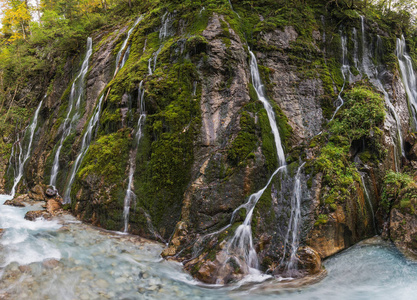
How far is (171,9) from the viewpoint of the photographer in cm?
1114

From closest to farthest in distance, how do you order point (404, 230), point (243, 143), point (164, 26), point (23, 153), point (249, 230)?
point (249, 230) < point (404, 230) < point (243, 143) < point (164, 26) < point (23, 153)

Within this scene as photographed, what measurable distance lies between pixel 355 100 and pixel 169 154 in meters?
6.16

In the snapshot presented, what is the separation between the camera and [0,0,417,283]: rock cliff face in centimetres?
575

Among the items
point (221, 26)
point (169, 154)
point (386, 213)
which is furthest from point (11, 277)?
point (221, 26)

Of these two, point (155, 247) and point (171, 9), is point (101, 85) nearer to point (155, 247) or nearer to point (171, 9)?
point (171, 9)

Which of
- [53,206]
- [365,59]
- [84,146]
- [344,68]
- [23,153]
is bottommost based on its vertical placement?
[53,206]

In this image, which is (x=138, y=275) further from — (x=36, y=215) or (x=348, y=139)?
(x=348, y=139)

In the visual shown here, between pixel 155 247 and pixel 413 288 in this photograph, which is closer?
pixel 413 288

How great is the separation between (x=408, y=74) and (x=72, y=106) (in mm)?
14986

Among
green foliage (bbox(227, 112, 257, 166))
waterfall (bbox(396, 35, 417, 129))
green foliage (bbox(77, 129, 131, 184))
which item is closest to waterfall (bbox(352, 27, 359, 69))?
waterfall (bbox(396, 35, 417, 129))

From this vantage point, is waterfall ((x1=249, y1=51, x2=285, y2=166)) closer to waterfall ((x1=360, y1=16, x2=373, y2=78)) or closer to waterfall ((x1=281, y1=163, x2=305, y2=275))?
waterfall ((x1=281, y1=163, x2=305, y2=275))

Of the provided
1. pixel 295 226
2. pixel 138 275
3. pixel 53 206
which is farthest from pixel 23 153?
pixel 295 226

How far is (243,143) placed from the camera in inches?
268

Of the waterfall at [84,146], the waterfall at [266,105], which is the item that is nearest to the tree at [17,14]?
the waterfall at [84,146]
